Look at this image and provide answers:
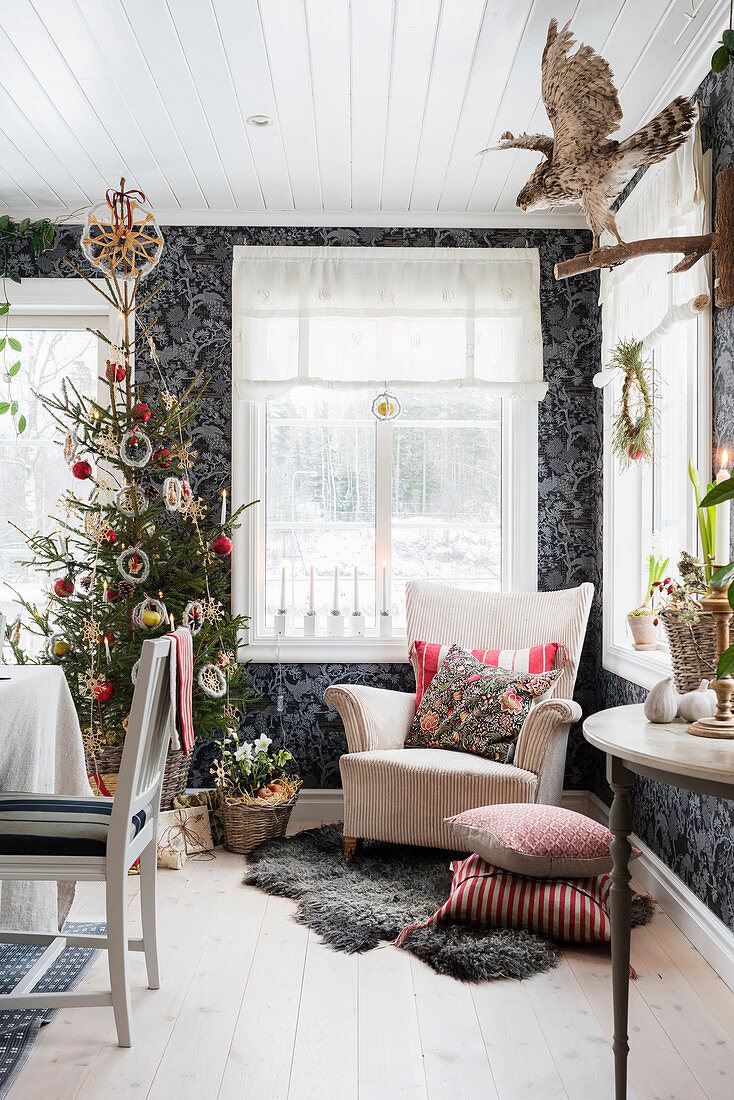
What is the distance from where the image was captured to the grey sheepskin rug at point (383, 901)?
240 cm

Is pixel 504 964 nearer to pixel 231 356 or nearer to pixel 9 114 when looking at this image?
pixel 231 356

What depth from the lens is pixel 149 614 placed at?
3180 mm

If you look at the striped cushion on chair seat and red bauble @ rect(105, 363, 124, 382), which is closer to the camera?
the striped cushion on chair seat

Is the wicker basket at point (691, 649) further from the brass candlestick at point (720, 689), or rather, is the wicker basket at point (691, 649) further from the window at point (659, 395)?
the window at point (659, 395)

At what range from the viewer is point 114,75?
8.95ft

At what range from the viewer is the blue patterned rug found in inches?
75.7

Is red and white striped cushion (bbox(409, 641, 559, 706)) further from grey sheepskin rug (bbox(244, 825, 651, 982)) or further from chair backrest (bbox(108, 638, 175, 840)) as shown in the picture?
chair backrest (bbox(108, 638, 175, 840))

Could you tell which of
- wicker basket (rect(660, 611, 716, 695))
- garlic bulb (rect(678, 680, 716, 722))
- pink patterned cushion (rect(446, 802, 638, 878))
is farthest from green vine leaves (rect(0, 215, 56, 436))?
garlic bulb (rect(678, 680, 716, 722))

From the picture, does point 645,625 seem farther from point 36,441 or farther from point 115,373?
point 36,441

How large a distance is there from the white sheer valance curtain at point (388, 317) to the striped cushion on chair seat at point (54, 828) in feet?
7.33

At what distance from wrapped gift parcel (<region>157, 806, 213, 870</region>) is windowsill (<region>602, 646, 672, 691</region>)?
177cm

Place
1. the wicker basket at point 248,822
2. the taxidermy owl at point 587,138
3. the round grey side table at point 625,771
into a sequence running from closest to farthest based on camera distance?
the round grey side table at point 625,771 < the taxidermy owl at point 587,138 < the wicker basket at point 248,822

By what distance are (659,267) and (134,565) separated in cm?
220

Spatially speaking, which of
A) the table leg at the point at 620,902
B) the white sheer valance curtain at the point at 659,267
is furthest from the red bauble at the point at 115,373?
the table leg at the point at 620,902
